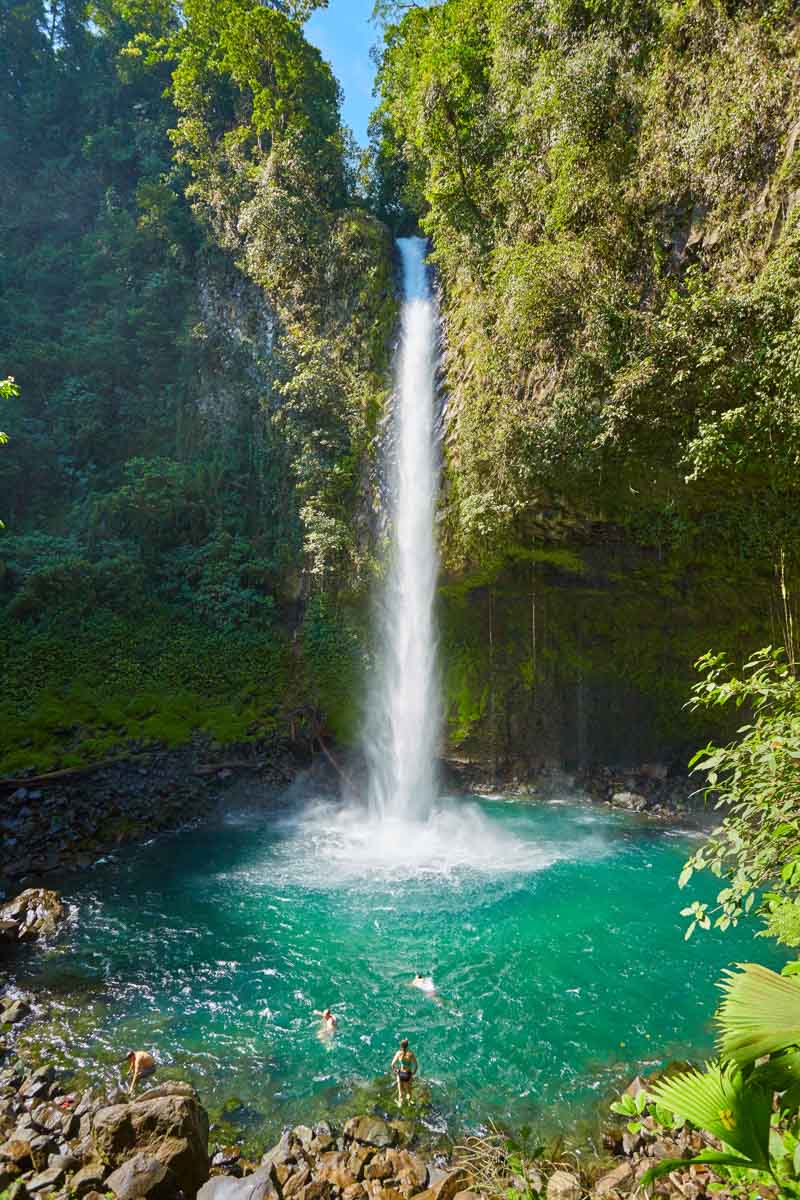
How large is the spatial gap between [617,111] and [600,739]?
1283 centimetres

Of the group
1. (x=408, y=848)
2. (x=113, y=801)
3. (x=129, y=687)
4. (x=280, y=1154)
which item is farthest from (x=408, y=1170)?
(x=129, y=687)

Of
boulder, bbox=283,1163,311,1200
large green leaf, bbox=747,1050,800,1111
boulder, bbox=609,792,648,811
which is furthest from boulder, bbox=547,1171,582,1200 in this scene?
boulder, bbox=609,792,648,811

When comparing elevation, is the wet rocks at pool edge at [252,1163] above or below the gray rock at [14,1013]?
above

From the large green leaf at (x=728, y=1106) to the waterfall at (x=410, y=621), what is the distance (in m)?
12.4

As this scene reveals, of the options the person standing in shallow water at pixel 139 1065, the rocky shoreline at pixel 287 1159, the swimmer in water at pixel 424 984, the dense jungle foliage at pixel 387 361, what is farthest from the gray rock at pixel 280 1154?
the dense jungle foliage at pixel 387 361

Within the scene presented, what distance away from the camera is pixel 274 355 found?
18703mm

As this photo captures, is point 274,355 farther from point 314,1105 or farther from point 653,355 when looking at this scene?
point 314,1105

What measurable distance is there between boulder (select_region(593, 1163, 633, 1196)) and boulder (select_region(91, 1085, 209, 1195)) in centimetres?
291

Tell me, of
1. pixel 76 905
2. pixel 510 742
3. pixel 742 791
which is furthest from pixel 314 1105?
pixel 510 742

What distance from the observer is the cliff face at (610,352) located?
29.3 feet

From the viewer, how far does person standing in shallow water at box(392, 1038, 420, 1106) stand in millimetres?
5398

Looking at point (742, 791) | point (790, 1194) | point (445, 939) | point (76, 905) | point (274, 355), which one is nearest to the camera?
point (790, 1194)

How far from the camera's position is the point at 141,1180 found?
13.7 ft

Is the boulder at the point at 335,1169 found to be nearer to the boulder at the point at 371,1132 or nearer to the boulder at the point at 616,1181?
the boulder at the point at 371,1132
